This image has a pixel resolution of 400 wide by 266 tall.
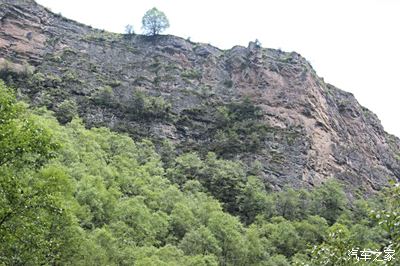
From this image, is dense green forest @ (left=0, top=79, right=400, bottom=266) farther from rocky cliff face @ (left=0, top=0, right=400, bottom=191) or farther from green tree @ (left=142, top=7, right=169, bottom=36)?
green tree @ (left=142, top=7, right=169, bottom=36)

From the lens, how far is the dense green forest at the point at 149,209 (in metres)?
14.2

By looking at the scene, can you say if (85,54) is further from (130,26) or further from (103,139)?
(103,139)

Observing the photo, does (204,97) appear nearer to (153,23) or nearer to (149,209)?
(153,23)

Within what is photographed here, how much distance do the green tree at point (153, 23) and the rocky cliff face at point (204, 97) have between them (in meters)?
4.30

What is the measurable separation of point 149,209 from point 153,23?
263 feet

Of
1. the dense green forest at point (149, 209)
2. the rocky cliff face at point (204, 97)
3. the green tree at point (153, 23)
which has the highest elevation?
the green tree at point (153, 23)

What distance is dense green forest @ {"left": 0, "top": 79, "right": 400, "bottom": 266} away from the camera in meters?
14.2

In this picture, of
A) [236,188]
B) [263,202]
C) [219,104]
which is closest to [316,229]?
[263,202]

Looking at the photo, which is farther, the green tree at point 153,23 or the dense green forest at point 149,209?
the green tree at point 153,23

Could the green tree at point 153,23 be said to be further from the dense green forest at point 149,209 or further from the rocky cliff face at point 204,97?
the dense green forest at point 149,209

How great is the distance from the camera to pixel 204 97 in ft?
350

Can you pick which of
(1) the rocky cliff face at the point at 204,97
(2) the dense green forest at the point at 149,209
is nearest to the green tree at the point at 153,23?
(1) the rocky cliff face at the point at 204,97

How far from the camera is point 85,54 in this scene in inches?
4247

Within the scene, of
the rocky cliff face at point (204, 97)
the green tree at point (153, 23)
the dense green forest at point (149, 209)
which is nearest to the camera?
the dense green forest at point (149, 209)
